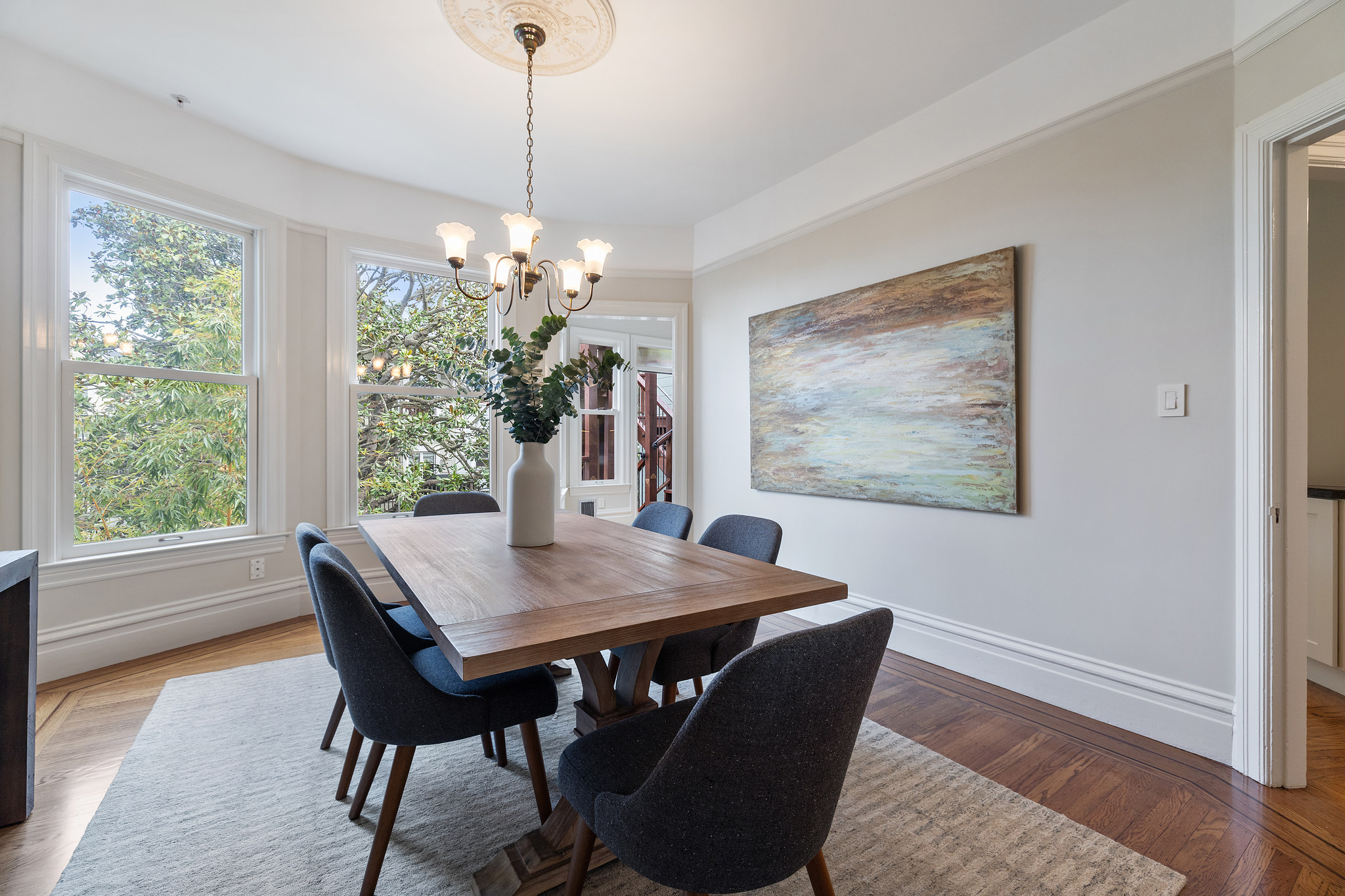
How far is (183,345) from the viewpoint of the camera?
311 cm

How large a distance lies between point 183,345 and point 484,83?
2.16m

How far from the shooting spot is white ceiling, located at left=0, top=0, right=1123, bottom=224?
224cm

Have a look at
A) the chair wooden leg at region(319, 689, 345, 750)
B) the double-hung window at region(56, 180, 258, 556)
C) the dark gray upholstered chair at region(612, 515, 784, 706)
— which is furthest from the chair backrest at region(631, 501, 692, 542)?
the double-hung window at region(56, 180, 258, 556)

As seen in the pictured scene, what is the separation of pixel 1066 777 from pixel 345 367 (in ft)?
13.8

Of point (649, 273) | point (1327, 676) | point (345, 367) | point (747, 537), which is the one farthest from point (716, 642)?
point (649, 273)

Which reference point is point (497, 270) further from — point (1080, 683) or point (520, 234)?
point (1080, 683)

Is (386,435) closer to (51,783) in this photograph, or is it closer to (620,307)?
(620,307)

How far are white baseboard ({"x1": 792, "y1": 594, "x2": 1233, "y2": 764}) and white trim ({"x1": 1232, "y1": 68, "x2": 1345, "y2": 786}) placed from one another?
0.12 meters

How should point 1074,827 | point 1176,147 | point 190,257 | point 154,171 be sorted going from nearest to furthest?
point 1074,827 < point 1176,147 < point 154,171 < point 190,257

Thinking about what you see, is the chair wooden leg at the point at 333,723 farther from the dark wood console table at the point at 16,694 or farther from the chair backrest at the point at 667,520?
the chair backrest at the point at 667,520

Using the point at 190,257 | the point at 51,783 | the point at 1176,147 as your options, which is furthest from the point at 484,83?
the point at 51,783

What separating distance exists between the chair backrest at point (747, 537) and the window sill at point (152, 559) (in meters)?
2.76

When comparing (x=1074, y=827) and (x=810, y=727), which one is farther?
A: (x=1074, y=827)

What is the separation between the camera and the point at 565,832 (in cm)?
140
